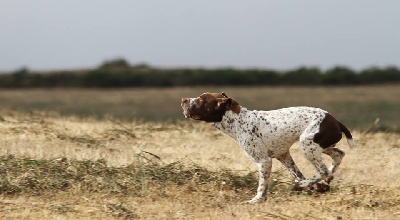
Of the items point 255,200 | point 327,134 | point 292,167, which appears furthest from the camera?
point 292,167

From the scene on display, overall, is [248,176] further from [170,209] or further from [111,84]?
[111,84]

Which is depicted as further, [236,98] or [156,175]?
[236,98]

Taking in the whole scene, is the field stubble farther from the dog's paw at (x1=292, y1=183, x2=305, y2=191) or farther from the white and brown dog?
the white and brown dog

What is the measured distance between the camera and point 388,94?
34.4 metres

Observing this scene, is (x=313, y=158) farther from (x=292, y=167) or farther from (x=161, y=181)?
(x=161, y=181)

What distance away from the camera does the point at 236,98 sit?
32.8 m

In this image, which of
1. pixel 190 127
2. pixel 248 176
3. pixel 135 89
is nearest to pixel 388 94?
pixel 135 89

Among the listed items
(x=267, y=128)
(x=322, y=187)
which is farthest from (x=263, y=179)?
(x=322, y=187)

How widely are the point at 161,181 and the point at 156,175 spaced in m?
0.15

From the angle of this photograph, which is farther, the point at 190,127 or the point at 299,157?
the point at 190,127

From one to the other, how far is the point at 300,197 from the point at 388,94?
26157 millimetres

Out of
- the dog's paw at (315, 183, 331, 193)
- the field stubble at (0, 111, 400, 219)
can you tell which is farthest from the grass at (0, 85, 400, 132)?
the dog's paw at (315, 183, 331, 193)

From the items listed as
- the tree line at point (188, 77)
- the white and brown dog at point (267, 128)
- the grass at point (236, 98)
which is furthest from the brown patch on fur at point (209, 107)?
the tree line at point (188, 77)

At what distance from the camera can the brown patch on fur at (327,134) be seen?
8.93m
